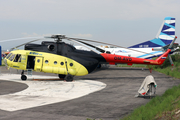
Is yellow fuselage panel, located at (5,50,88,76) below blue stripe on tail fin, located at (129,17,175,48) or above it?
below

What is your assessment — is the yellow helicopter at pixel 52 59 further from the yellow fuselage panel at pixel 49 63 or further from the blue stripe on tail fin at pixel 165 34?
the blue stripe on tail fin at pixel 165 34

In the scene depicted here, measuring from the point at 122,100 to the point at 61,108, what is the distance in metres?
3.72

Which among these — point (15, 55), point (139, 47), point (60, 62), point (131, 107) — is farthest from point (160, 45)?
point (131, 107)

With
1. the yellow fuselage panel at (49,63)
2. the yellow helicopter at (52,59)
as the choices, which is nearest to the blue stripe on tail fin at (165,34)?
the yellow helicopter at (52,59)

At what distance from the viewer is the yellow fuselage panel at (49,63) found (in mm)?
19067

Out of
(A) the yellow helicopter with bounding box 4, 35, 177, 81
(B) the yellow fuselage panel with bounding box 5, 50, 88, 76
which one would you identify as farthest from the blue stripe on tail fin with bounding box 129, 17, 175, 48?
(B) the yellow fuselage panel with bounding box 5, 50, 88, 76

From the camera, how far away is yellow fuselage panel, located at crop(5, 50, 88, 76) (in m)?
19.1

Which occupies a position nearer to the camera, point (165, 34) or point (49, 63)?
point (49, 63)

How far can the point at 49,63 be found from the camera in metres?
19.2

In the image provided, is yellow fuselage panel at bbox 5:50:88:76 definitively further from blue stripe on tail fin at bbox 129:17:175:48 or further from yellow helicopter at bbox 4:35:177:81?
blue stripe on tail fin at bbox 129:17:175:48

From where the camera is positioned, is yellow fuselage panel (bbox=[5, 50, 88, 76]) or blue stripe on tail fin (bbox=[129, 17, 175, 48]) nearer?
yellow fuselage panel (bbox=[5, 50, 88, 76])

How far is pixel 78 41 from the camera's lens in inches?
672

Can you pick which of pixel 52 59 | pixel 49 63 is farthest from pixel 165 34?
pixel 49 63

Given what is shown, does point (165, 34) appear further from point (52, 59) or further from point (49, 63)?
point (49, 63)
